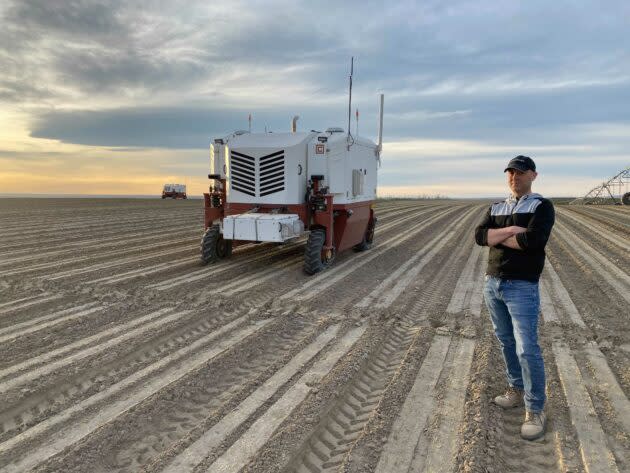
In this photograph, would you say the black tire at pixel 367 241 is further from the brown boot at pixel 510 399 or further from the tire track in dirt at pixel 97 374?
the brown boot at pixel 510 399

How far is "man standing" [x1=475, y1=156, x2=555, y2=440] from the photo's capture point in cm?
319

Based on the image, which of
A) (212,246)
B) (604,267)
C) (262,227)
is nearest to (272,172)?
(262,227)

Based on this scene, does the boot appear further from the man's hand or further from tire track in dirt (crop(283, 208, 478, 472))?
the man's hand

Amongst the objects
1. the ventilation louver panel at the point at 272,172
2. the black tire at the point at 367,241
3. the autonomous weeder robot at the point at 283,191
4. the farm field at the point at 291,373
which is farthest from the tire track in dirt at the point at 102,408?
the black tire at the point at 367,241

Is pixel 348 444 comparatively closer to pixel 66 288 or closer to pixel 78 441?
pixel 78 441

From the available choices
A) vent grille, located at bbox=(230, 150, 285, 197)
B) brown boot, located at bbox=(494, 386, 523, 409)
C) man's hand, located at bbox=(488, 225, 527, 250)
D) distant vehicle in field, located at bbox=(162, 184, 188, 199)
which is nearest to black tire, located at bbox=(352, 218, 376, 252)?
vent grille, located at bbox=(230, 150, 285, 197)

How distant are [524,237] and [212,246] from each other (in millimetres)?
7332

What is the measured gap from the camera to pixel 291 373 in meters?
4.23

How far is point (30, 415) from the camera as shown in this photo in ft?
11.4

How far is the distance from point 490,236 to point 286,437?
7.04 feet

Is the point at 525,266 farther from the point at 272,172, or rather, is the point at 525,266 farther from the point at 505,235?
the point at 272,172

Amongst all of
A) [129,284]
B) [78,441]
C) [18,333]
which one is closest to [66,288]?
[129,284]

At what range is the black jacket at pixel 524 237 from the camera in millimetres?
3137

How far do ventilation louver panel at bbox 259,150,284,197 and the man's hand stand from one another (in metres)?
6.13
